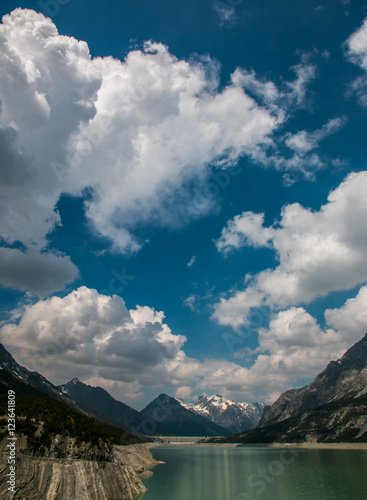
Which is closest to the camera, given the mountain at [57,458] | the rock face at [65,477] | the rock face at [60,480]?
the rock face at [60,480]

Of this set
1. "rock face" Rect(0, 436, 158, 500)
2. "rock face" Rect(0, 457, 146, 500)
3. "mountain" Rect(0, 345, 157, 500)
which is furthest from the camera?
"mountain" Rect(0, 345, 157, 500)

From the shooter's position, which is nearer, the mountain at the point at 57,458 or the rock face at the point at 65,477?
the rock face at the point at 65,477

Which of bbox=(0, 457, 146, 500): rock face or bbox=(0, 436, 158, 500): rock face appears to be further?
bbox=(0, 436, 158, 500): rock face

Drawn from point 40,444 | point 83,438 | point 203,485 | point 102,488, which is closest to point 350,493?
point 203,485

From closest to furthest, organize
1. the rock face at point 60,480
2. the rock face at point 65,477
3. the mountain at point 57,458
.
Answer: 1. the rock face at point 60,480
2. the rock face at point 65,477
3. the mountain at point 57,458

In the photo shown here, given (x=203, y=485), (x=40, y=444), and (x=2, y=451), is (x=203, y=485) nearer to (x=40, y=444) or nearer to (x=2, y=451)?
(x=40, y=444)

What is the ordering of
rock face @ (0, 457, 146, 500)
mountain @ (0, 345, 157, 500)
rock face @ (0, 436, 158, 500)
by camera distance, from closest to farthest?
rock face @ (0, 457, 146, 500) < rock face @ (0, 436, 158, 500) < mountain @ (0, 345, 157, 500)

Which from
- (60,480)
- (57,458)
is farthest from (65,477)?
(57,458)

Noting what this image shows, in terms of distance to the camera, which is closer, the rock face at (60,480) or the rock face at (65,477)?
the rock face at (60,480)

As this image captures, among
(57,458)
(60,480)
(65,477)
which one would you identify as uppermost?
(57,458)

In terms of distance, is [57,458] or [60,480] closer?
[60,480]

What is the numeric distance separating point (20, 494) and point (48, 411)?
2107 centimetres

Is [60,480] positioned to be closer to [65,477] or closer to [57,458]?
[65,477]

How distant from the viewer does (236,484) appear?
→ 77875 mm
